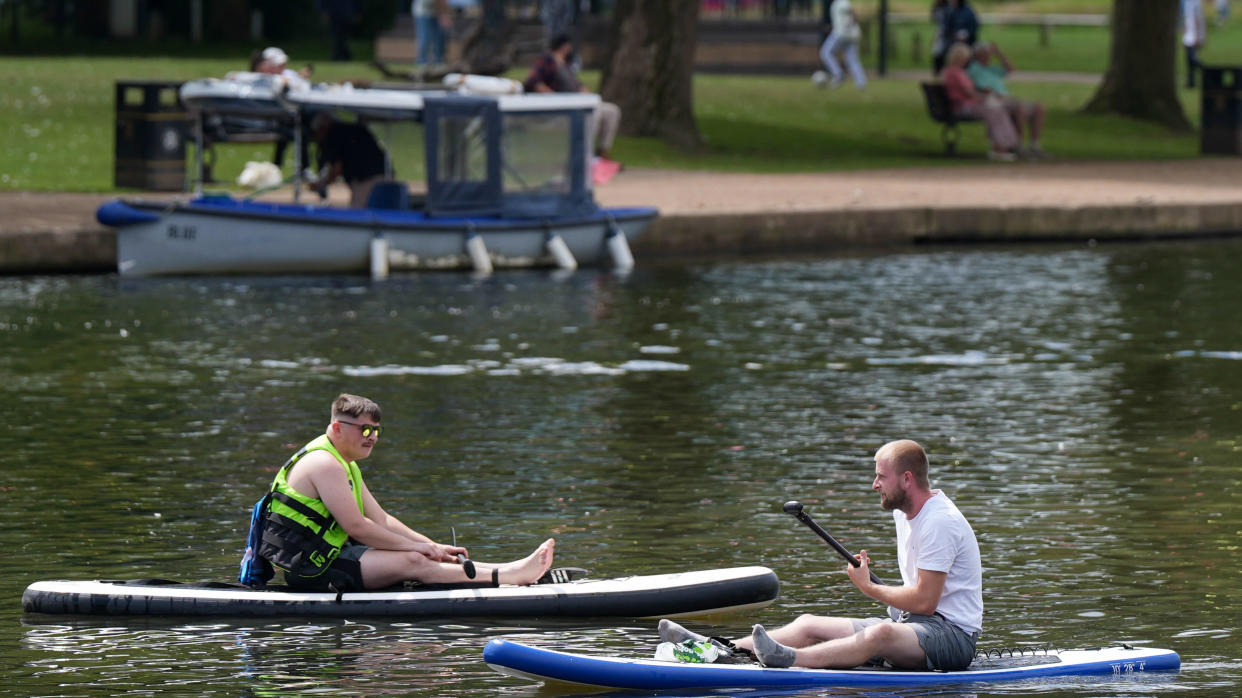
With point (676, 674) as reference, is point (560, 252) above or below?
above

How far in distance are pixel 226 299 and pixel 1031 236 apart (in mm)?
9841

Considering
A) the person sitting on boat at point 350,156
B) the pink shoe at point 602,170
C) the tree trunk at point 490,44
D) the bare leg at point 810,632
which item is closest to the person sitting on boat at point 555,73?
the tree trunk at point 490,44

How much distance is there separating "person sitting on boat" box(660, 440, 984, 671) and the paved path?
15042mm

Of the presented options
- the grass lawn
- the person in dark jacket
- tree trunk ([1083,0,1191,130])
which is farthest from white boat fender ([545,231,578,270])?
tree trunk ([1083,0,1191,130])

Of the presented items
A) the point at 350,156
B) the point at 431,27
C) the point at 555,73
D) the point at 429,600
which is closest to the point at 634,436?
the point at 429,600

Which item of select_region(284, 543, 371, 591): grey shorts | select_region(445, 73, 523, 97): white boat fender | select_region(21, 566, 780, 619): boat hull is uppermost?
select_region(445, 73, 523, 97): white boat fender

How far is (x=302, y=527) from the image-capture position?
10195mm

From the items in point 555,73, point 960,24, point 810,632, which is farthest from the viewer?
point 960,24

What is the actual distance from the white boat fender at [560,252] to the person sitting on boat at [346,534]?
45.2 ft

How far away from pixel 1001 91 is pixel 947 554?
23.7 metres

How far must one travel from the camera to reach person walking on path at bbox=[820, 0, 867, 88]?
130 feet

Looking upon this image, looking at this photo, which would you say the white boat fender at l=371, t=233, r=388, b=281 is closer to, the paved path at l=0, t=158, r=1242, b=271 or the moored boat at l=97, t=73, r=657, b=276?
the moored boat at l=97, t=73, r=657, b=276

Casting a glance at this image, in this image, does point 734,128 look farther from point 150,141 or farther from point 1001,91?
point 150,141

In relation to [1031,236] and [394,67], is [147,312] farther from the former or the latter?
[394,67]
